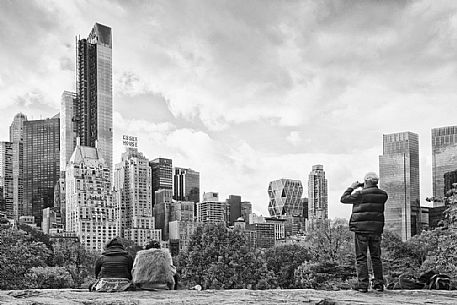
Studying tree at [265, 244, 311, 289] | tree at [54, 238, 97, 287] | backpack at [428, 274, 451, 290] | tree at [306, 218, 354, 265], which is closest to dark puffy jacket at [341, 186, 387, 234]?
backpack at [428, 274, 451, 290]

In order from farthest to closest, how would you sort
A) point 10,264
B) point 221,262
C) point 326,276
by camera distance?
point 326,276, point 221,262, point 10,264

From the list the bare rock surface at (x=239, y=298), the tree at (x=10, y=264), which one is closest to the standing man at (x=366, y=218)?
the bare rock surface at (x=239, y=298)

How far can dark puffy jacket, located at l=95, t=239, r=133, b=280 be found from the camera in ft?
39.2

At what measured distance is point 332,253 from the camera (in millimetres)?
45469

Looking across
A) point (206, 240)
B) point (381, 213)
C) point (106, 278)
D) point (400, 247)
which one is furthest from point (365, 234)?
point (400, 247)

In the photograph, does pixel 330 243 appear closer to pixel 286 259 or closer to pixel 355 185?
pixel 286 259

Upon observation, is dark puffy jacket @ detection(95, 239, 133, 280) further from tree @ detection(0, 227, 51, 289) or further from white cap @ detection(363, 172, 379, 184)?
tree @ detection(0, 227, 51, 289)

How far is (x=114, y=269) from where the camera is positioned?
39.3 feet

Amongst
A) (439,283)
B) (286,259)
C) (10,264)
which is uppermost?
(439,283)

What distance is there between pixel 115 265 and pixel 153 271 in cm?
111

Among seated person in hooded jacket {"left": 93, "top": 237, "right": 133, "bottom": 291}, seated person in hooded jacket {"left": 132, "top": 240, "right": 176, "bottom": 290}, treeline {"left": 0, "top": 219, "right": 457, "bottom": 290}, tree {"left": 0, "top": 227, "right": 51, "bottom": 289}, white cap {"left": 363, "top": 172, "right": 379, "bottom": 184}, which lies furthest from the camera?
treeline {"left": 0, "top": 219, "right": 457, "bottom": 290}

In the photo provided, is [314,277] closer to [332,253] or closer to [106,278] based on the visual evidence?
[332,253]

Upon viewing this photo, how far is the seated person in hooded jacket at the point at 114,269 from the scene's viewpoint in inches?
447

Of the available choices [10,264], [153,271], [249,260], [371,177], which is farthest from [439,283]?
[249,260]
